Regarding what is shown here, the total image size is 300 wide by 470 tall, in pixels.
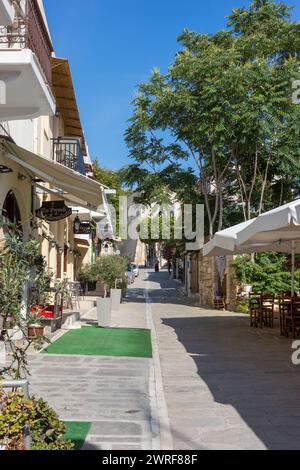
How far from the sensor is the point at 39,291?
21.7ft

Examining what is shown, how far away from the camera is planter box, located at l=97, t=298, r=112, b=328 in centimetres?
1439

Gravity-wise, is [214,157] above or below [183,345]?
above

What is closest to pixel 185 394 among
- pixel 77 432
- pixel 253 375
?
pixel 253 375

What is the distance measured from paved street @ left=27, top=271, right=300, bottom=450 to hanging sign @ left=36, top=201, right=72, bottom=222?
409 cm

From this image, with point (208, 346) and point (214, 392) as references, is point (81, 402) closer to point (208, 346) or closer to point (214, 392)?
point (214, 392)

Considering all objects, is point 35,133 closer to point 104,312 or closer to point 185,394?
point 104,312

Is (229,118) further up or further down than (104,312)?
further up

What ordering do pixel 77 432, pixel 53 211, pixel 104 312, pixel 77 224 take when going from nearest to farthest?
pixel 77 432
pixel 53 211
pixel 104 312
pixel 77 224

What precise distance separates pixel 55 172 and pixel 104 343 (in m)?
3.89

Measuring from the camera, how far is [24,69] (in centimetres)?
761

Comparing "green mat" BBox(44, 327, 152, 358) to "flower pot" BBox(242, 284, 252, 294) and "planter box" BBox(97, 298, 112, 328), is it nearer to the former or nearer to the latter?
"planter box" BBox(97, 298, 112, 328)

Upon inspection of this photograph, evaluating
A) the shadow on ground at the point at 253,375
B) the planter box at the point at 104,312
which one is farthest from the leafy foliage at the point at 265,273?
the planter box at the point at 104,312
